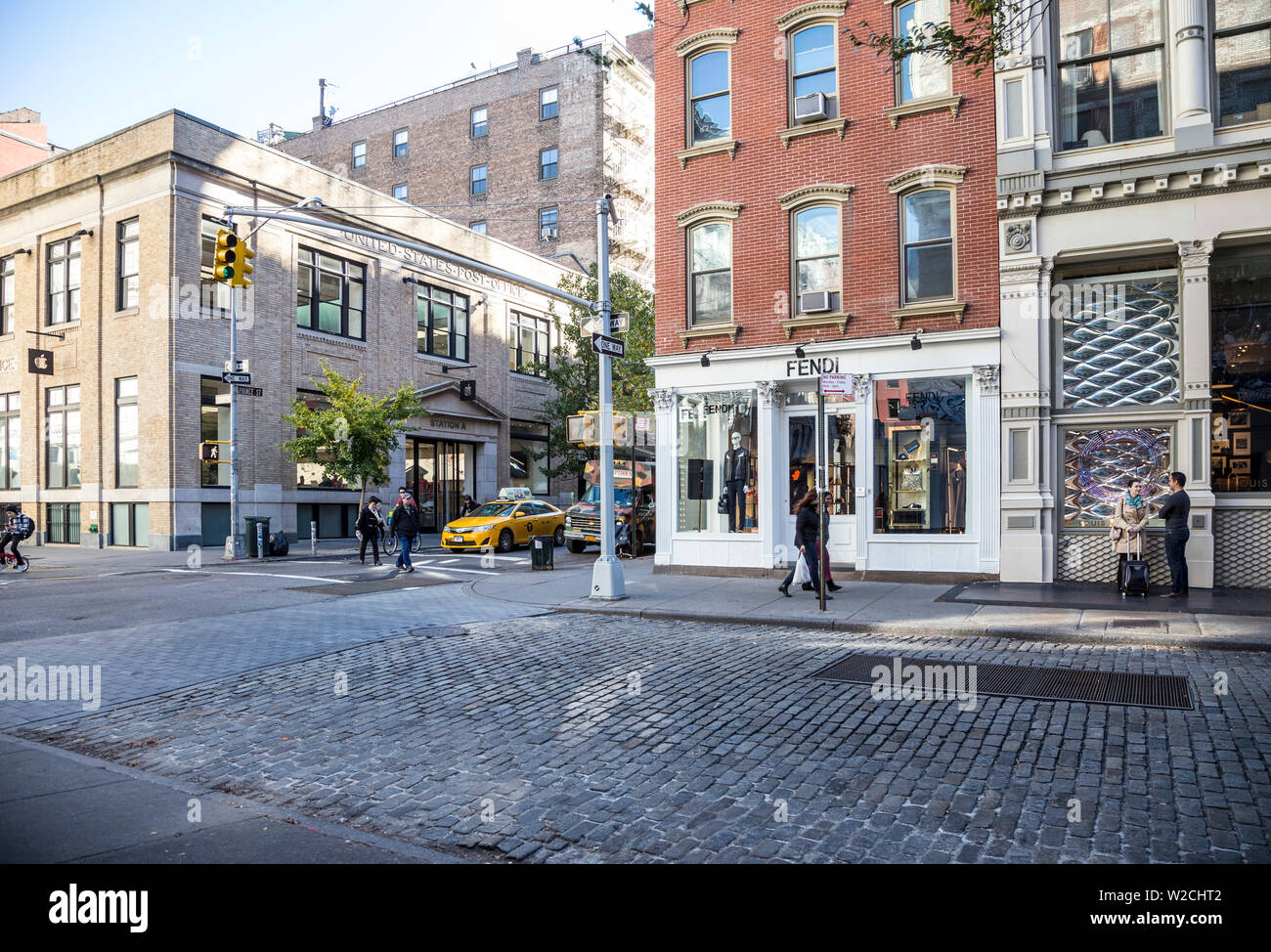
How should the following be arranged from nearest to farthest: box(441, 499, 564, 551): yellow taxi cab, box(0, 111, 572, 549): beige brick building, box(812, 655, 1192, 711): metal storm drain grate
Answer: box(812, 655, 1192, 711): metal storm drain grate → box(441, 499, 564, 551): yellow taxi cab → box(0, 111, 572, 549): beige brick building

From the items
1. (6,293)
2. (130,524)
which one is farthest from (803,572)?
(6,293)

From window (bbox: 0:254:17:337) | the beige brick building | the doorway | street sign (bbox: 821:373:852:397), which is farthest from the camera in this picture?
the doorway

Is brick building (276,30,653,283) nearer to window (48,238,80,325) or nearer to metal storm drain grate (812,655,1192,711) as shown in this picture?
window (48,238,80,325)

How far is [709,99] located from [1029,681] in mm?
14108

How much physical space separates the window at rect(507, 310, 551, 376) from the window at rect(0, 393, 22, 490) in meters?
19.2

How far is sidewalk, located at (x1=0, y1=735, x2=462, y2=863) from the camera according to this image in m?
4.06

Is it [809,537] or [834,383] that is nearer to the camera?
[834,383]

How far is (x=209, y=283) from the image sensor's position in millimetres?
26750

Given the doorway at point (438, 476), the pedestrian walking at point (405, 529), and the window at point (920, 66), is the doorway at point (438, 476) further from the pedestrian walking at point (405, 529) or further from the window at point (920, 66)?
the window at point (920, 66)

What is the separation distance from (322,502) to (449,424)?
726 cm

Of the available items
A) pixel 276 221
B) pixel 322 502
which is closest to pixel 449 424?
pixel 322 502

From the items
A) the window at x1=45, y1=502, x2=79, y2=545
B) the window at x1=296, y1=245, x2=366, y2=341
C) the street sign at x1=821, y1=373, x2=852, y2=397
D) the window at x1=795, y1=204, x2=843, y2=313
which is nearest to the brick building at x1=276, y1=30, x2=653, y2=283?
the window at x1=296, y1=245, x2=366, y2=341

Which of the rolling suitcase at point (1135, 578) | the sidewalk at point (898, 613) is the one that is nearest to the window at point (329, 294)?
the sidewalk at point (898, 613)

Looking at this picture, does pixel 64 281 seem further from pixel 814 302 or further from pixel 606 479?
pixel 814 302
